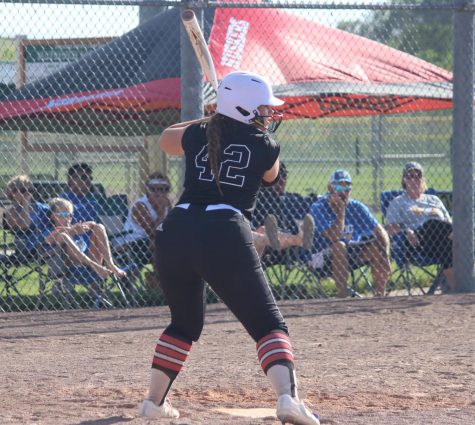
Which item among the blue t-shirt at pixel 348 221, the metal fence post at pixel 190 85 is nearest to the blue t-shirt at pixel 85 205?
the metal fence post at pixel 190 85

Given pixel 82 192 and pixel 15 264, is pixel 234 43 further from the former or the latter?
pixel 15 264

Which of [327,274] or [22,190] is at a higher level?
[327,274]

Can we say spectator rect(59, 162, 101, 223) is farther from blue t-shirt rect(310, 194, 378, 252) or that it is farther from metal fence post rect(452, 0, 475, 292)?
metal fence post rect(452, 0, 475, 292)

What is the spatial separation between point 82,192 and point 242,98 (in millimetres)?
5555

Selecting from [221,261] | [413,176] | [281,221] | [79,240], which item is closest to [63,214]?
[79,240]

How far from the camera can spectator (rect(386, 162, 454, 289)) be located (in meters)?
9.73

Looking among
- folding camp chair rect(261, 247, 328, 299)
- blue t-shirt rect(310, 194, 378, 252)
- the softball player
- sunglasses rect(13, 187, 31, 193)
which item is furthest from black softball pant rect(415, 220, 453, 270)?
the softball player

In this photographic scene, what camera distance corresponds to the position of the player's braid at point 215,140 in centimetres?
450

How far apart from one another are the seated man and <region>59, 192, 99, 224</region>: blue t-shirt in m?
2.18

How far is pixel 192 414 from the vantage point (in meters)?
4.85

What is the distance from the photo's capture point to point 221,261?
4434mm

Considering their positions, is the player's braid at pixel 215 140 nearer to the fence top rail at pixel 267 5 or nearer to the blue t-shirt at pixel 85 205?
the fence top rail at pixel 267 5

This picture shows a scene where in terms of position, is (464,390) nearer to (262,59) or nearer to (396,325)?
(396,325)

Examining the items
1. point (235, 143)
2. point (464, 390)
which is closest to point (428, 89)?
point (464, 390)
